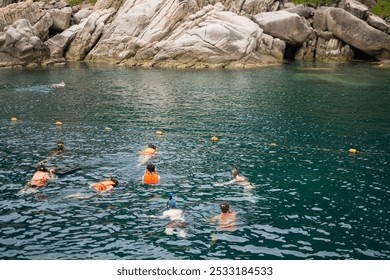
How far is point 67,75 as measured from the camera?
64.3 meters

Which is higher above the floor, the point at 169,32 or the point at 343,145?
the point at 169,32

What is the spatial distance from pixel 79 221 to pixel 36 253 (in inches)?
114

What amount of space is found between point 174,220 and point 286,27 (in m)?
70.3

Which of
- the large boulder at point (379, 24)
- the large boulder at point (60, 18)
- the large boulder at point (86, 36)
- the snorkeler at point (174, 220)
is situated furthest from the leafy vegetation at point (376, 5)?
the snorkeler at point (174, 220)

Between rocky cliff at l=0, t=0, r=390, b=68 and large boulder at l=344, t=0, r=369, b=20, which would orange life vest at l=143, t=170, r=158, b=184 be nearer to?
rocky cliff at l=0, t=0, r=390, b=68

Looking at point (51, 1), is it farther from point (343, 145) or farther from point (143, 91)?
point (343, 145)

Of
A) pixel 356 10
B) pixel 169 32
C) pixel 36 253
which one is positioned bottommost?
pixel 36 253

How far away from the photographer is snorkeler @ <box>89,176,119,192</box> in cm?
2203

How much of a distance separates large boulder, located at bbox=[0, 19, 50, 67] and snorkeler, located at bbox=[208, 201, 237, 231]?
6598cm

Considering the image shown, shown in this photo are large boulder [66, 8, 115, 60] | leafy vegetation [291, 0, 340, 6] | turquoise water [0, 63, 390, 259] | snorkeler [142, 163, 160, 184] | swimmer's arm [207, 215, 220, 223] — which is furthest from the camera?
leafy vegetation [291, 0, 340, 6]

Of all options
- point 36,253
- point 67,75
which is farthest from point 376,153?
point 67,75

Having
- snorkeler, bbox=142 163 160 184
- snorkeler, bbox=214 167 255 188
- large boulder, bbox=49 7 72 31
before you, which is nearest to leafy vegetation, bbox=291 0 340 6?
large boulder, bbox=49 7 72 31

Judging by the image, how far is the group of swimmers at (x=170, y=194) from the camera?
60.6ft

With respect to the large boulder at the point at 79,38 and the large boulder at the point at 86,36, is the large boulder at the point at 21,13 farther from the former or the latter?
the large boulder at the point at 86,36
